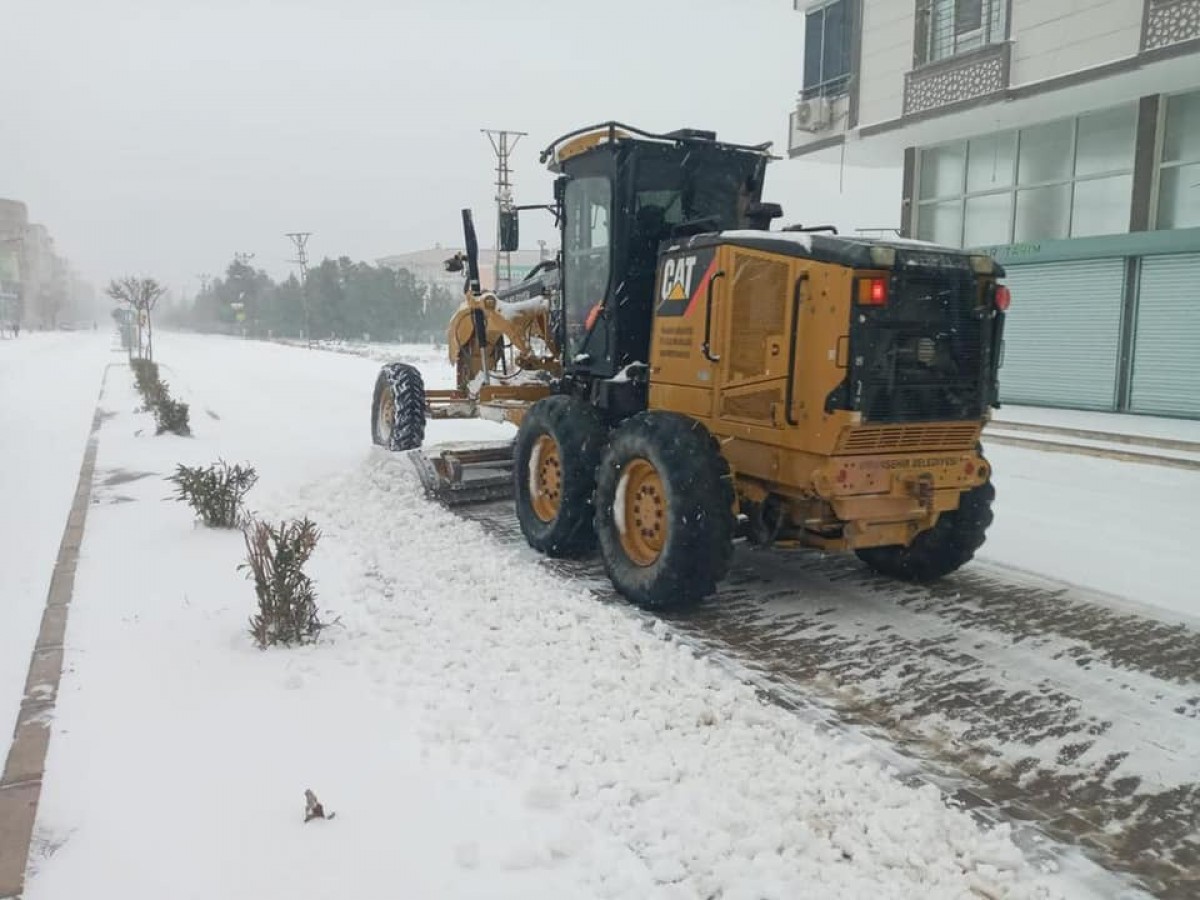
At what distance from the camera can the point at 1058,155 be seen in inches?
700

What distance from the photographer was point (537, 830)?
3320 millimetres

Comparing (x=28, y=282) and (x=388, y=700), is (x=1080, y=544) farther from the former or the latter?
(x=28, y=282)

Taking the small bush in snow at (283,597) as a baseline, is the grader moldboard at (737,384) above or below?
above

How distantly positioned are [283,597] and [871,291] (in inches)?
143

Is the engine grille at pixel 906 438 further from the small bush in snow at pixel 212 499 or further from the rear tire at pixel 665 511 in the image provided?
the small bush in snow at pixel 212 499

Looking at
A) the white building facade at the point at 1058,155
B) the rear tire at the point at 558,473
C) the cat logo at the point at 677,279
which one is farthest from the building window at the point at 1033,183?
the rear tire at the point at 558,473

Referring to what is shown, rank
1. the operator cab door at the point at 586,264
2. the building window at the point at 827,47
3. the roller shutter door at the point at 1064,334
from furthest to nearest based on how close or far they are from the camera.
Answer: the building window at the point at 827,47 → the roller shutter door at the point at 1064,334 → the operator cab door at the point at 586,264

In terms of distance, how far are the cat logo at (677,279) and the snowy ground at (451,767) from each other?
2091mm

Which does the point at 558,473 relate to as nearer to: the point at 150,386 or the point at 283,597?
the point at 283,597

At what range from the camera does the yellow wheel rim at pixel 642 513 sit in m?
6.00

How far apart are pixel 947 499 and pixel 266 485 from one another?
6.81m

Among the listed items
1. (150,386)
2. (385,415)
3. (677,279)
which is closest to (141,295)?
(150,386)

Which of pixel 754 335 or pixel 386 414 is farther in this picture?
pixel 386 414

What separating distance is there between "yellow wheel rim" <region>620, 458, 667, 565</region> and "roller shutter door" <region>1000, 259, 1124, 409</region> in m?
12.3
